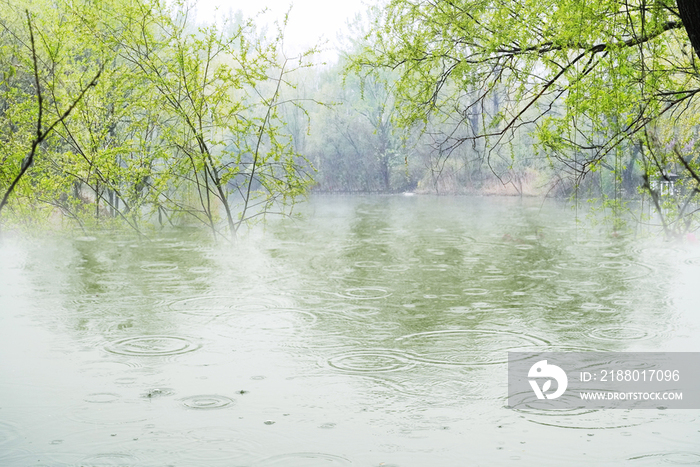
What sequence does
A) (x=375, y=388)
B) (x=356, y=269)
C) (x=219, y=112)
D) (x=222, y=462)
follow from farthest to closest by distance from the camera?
(x=219, y=112)
(x=356, y=269)
(x=375, y=388)
(x=222, y=462)

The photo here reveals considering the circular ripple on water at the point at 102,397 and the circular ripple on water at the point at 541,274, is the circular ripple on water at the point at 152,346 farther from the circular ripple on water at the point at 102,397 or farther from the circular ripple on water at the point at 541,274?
the circular ripple on water at the point at 541,274

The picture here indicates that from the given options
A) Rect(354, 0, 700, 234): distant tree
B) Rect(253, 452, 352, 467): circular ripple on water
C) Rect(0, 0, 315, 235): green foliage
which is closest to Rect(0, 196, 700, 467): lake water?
Rect(253, 452, 352, 467): circular ripple on water

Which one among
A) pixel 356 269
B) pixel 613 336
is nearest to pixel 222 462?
pixel 613 336

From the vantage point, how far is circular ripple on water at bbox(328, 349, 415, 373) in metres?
5.31

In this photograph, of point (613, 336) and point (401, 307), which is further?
point (401, 307)

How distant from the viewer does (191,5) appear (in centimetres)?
1148

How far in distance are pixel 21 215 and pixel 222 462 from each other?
9.59 metres

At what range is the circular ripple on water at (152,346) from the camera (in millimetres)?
5770

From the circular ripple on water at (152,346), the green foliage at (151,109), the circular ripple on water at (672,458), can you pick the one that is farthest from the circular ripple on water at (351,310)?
the circular ripple on water at (672,458)

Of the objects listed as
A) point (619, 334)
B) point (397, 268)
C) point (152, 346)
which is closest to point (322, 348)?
point (152, 346)

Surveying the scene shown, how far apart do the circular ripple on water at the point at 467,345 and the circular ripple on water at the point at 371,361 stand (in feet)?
0.46

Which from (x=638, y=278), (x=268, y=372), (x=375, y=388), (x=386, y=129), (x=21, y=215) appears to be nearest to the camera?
(x=375, y=388)

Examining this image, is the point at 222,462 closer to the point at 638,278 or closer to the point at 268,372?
the point at 268,372

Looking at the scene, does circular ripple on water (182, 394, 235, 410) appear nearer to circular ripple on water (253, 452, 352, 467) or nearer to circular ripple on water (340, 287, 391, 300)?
circular ripple on water (253, 452, 352, 467)
